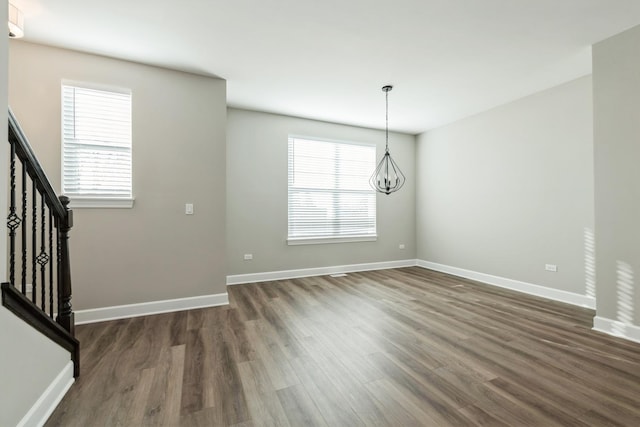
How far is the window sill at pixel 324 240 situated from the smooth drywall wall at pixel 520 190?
1.38m

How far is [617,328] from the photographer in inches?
105

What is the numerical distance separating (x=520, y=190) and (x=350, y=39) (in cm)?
337

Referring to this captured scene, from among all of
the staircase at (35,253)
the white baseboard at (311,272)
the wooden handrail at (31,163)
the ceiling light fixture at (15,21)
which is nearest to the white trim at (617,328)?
the white baseboard at (311,272)

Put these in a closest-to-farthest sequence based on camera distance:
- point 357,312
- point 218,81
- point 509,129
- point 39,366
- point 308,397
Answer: point 39,366
point 308,397
point 357,312
point 218,81
point 509,129

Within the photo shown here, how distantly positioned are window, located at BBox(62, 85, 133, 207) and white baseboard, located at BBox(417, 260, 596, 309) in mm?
5221

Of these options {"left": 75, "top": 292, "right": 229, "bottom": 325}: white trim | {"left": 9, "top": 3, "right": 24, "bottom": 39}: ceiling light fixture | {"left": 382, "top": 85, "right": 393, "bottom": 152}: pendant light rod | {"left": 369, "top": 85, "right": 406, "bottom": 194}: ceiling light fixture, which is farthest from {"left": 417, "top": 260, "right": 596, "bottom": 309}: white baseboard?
{"left": 9, "top": 3, "right": 24, "bottom": 39}: ceiling light fixture

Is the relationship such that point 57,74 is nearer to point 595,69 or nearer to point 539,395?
point 539,395

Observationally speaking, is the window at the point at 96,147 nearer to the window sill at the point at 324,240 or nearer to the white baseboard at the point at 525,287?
the window sill at the point at 324,240

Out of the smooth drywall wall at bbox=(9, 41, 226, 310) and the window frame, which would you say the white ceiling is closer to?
the smooth drywall wall at bbox=(9, 41, 226, 310)

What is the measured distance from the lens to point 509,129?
14.4ft

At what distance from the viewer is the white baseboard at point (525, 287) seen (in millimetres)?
3584

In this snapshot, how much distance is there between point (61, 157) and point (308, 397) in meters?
3.29

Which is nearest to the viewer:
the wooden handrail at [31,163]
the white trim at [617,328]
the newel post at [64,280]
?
the wooden handrail at [31,163]

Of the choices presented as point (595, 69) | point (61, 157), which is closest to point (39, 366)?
point (61, 157)
